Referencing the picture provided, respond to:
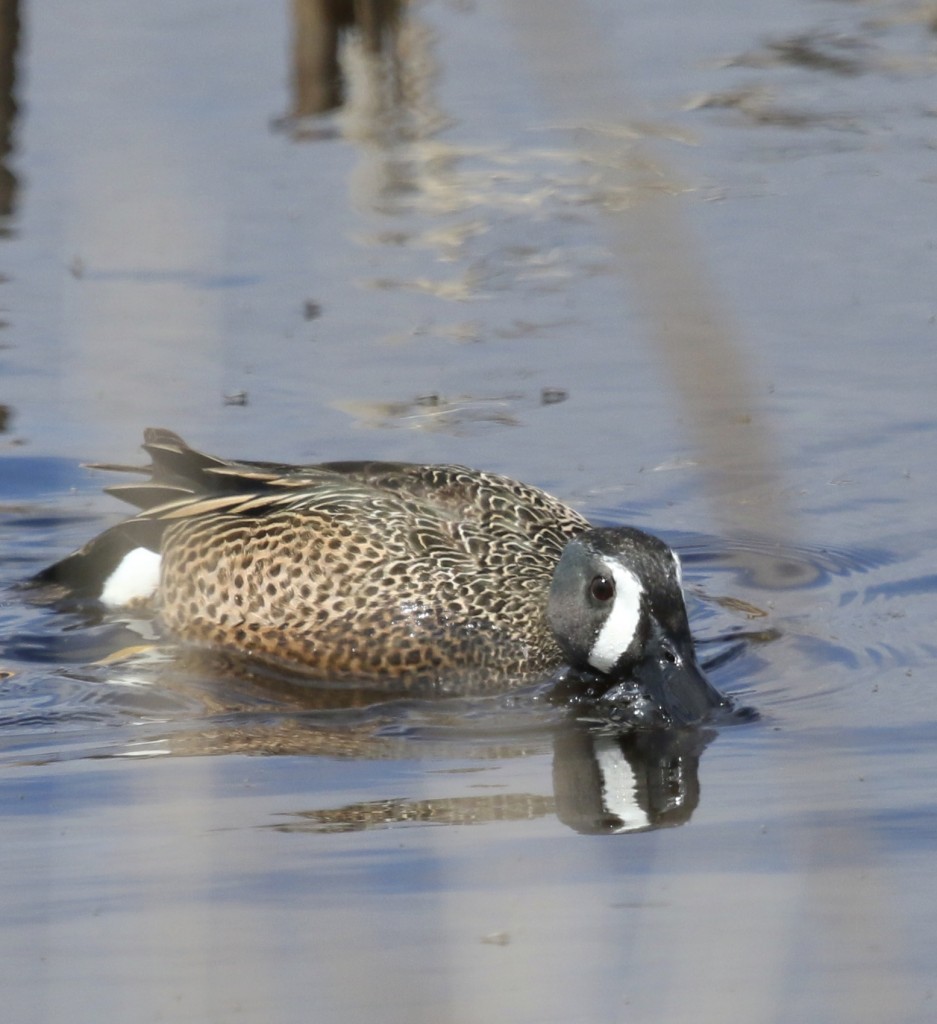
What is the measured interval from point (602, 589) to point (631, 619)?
15 centimetres

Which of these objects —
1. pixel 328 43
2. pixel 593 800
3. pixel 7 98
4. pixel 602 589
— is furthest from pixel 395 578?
pixel 328 43

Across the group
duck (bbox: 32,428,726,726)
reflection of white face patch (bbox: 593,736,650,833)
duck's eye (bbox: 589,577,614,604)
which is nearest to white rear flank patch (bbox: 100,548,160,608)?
duck (bbox: 32,428,726,726)

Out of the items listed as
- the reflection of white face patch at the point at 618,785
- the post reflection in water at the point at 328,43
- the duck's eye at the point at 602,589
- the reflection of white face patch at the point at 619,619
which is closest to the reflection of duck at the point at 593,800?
the reflection of white face patch at the point at 618,785

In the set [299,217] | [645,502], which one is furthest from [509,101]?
[645,502]

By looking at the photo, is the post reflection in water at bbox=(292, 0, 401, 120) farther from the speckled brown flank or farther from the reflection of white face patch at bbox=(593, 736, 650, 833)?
the reflection of white face patch at bbox=(593, 736, 650, 833)

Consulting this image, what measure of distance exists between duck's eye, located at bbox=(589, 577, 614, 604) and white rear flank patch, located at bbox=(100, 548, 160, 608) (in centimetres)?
164

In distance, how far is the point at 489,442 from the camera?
7.81 m

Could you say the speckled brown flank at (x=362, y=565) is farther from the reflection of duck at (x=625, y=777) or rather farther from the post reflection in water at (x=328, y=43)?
the post reflection in water at (x=328, y=43)

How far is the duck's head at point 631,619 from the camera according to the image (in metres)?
5.59

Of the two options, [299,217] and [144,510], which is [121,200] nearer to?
[144,510]

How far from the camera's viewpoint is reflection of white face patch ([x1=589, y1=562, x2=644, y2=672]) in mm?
5715

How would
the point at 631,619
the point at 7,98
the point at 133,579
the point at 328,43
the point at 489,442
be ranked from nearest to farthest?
the point at 631,619 → the point at 133,579 → the point at 489,442 → the point at 7,98 → the point at 328,43

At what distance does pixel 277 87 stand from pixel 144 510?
5.67 m

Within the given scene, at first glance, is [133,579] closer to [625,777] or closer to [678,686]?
[678,686]
